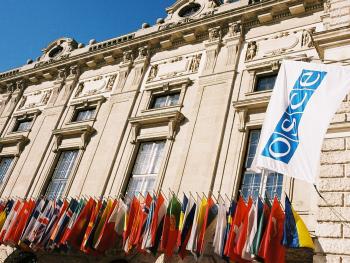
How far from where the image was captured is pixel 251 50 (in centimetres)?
1555

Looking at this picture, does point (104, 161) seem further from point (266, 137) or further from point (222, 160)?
point (266, 137)

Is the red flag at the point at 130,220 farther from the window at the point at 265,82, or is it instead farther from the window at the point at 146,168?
the window at the point at 265,82

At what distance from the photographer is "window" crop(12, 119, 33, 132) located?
2127 cm

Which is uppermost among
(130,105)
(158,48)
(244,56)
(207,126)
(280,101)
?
(158,48)

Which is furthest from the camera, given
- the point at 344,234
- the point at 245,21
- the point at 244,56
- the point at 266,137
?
the point at 245,21

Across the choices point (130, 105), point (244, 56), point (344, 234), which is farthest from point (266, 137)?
point (130, 105)

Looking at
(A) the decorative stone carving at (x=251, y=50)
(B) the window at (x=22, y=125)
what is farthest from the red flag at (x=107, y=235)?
(B) the window at (x=22, y=125)

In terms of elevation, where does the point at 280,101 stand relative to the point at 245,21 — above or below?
below

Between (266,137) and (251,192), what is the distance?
434cm

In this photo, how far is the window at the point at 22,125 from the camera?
21.3 meters

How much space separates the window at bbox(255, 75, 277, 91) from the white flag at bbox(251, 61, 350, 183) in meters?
5.45

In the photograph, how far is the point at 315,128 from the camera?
7.67 metres

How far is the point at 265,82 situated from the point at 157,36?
6647mm

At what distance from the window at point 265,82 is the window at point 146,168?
170 inches
